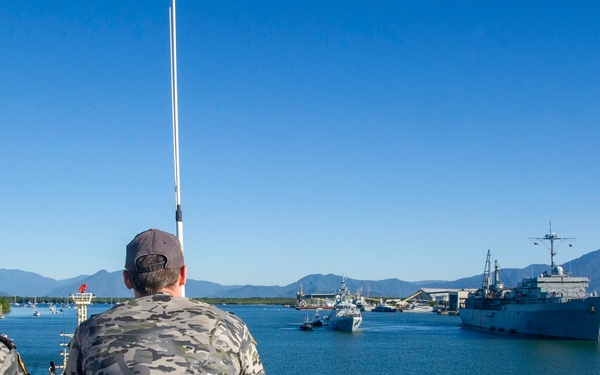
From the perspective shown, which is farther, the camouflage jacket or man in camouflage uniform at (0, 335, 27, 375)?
man in camouflage uniform at (0, 335, 27, 375)

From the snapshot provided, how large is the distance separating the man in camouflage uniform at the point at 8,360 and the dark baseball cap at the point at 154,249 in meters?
1.10

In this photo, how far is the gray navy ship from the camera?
240 feet

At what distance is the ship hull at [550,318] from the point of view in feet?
238

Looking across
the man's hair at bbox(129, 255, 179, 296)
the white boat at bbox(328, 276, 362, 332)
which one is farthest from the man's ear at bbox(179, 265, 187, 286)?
the white boat at bbox(328, 276, 362, 332)

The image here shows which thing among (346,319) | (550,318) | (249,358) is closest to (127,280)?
(249,358)

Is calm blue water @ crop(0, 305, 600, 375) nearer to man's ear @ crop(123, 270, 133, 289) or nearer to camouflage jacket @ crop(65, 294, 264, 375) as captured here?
man's ear @ crop(123, 270, 133, 289)

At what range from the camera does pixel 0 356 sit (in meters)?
3.74

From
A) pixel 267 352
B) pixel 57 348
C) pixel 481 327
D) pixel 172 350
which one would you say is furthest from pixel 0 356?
pixel 481 327

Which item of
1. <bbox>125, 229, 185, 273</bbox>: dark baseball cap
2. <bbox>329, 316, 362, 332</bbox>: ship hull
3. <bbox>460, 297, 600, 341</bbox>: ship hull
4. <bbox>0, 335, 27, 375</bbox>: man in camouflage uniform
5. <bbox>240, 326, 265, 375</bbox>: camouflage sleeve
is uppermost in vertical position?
<bbox>125, 229, 185, 273</bbox>: dark baseball cap

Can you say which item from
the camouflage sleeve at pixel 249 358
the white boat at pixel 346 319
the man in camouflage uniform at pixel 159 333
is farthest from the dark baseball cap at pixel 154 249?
the white boat at pixel 346 319

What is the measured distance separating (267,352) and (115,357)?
63323 millimetres

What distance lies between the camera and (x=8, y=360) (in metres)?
3.78

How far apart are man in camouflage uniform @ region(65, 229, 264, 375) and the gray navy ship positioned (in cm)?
7352

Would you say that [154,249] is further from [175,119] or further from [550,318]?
[550,318]
